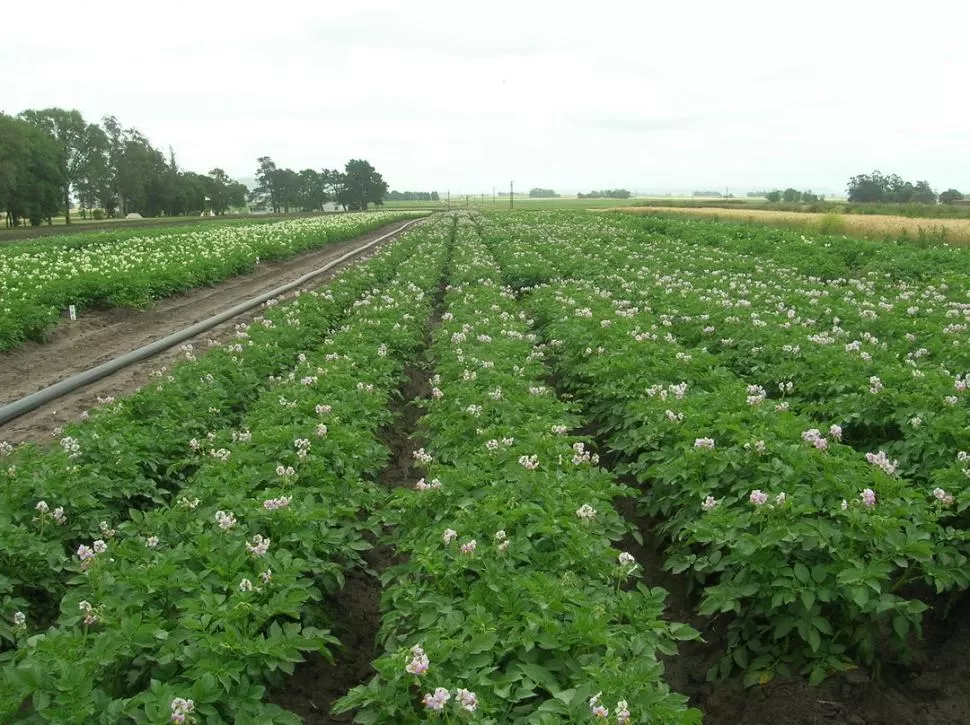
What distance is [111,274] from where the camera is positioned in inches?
681

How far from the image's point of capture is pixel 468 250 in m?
25.6

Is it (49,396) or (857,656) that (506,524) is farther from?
(49,396)

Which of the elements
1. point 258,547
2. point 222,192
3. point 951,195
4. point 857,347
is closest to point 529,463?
point 258,547

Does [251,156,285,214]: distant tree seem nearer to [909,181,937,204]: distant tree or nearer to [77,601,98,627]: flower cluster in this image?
[909,181,937,204]: distant tree

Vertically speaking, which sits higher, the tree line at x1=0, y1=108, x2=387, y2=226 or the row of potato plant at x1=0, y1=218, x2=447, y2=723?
the tree line at x1=0, y1=108, x2=387, y2=226

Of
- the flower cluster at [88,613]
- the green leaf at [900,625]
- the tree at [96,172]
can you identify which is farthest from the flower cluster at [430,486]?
the tree at [96,172]

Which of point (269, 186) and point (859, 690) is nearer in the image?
point (859, 690)

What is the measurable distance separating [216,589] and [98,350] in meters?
10.8

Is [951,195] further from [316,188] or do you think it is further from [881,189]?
[316,188]

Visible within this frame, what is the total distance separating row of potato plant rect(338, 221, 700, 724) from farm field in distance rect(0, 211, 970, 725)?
18 mm

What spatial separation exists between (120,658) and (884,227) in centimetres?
3562

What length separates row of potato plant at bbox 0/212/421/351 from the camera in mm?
13078

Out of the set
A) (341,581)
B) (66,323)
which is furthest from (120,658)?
(66,323)

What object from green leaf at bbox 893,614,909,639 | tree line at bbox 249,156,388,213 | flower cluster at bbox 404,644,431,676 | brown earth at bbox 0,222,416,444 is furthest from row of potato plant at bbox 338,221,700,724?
tree line at bbox 249,156,388,213
